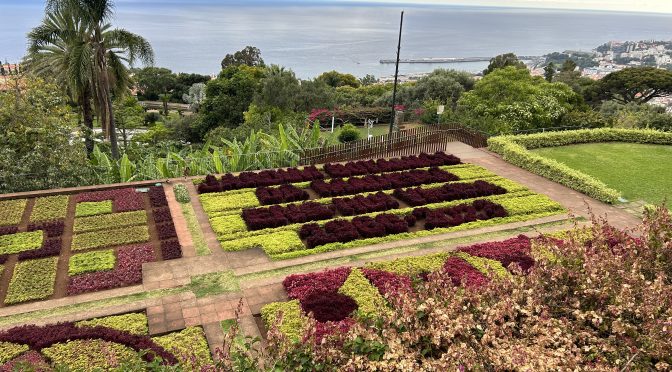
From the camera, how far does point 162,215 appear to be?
44.0 feet

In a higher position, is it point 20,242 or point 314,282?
point 20,242

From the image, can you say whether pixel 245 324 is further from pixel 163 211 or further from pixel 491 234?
pixel 491 234

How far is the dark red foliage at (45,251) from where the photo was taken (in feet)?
36.1

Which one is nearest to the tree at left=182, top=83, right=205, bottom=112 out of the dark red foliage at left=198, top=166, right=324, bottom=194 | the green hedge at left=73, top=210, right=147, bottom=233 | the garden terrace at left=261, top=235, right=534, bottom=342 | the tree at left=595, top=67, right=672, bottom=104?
the tree at left=595, top=67, right=672, bottom=104

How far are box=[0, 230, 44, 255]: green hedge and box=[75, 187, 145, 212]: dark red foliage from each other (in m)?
2.19

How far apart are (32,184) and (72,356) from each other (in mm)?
9493

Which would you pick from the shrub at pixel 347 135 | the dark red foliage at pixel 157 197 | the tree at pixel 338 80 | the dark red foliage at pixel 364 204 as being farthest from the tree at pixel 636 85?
the dark red foliage at pixel 157 197

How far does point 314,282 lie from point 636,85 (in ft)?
161

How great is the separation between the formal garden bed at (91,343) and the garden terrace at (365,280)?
155cm

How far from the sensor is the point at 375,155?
19.5 metres

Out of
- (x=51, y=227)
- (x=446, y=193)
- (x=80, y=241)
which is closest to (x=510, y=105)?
(x=446, y=193)

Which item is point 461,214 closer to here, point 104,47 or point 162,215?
point 162,215

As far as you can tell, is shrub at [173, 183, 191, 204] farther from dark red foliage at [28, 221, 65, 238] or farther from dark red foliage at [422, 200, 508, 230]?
dark red foliage at [422, 200, 508, 230]

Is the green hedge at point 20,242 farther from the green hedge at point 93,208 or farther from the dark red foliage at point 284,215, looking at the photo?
the dark red foliage at point 284,215
